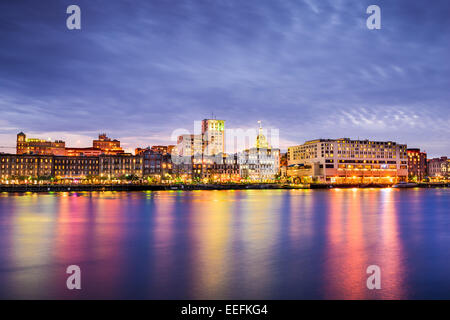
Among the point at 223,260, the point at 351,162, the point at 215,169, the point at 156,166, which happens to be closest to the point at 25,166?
the point at 156,166

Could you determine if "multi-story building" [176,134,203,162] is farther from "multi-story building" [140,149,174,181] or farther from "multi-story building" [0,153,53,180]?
"multi-story building" [0,153,53,180]

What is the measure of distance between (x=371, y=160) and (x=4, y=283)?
597ft

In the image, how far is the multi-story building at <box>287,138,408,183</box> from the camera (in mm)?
173125

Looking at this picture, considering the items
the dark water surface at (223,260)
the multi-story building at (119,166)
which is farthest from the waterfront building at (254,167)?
the dark water surface at (223,260)

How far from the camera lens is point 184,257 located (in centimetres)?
2009

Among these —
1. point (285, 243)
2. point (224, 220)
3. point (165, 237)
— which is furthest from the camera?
Answer: point (224, 220)

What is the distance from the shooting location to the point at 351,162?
176m

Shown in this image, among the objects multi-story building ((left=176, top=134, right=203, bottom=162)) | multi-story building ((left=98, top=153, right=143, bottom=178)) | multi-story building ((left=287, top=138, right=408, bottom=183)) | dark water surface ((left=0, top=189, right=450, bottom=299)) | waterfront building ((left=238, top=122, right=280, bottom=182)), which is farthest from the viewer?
multi-story building ((left=176, top=134, right=203, bottom=162))

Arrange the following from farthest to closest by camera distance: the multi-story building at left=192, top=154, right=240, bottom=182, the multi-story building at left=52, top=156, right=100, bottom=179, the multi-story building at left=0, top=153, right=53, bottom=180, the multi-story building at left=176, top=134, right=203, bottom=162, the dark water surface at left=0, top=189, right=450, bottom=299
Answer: the multi-story building at left=176, top=134, right=203, bottom=162 < the multi-story building at left=192, top=154, right=240, bottom=182 < the multi-story building at left=52, top=156, right=100, bottom=179 < the multi-story building at left=0, top=153, right=53, bottom=180 < the dark water surface at left=0, top=189, right=450, bottom=299

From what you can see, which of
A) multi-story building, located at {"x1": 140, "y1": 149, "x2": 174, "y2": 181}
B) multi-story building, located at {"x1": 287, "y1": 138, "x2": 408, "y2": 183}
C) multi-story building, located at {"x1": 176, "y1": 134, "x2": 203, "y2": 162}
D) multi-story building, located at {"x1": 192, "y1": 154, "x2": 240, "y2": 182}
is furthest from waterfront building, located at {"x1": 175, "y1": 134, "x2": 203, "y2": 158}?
multi-story building, located at {"x1": 287, "y1": 138, "x2": 408, "y2": 183}

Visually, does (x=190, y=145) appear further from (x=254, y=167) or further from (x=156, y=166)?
(x=156, y=166)

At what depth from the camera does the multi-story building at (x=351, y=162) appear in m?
173
